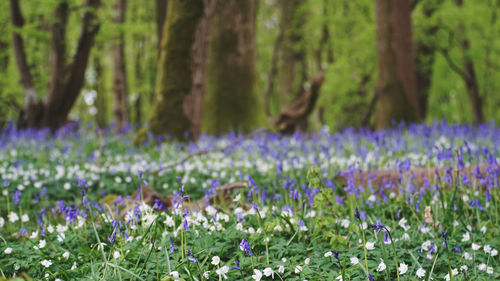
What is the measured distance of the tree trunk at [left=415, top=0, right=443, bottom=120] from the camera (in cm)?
1672

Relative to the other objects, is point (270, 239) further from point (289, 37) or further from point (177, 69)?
point (289, 37)

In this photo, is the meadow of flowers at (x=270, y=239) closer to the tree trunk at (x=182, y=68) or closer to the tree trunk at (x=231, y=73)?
the tree trunk at (x=182, y=68)

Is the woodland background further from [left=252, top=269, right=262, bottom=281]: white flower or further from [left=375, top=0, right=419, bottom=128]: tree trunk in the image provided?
[left=252, top=269, right=262, bottom=281]: white flower

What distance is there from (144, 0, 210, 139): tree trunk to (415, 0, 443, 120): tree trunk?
10898mm

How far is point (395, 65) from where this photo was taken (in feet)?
37.4

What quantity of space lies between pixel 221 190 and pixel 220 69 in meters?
7.36

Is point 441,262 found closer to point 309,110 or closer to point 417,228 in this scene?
point 417,228

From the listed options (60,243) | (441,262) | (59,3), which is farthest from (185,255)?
(59,3)

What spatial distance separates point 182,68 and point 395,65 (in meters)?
5.95

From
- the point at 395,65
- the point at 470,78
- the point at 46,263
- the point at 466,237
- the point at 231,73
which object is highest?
the point at 231,73

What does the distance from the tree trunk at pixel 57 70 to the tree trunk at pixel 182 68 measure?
155 inches

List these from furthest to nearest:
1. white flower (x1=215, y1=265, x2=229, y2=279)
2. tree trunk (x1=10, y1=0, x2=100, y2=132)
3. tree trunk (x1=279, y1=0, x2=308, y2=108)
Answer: tree trunk (x1=279, y1=0, x2=308, y2=108) → tree trunk (x1=10, y1=0, x2=100, y2=132) → white flower (x1=215, y1=265, x2=229, y2=279)

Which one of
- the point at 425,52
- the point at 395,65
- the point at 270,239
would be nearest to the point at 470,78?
the point at 425,52

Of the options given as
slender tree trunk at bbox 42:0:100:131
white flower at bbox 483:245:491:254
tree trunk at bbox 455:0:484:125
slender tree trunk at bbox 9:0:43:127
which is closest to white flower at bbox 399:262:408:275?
white flower at bbox 483:245:491:254
